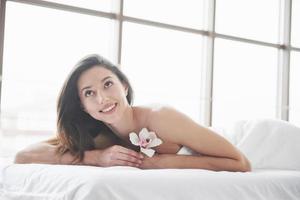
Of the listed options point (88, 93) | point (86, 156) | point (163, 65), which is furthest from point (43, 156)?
point (163, 65)

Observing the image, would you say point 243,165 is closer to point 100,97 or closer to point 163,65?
point 100,97

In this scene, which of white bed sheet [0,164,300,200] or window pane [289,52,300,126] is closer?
white bed sheet [0,164,300,200]

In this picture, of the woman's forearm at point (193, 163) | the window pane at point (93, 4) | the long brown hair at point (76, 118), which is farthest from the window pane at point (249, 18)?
the woman's forearm at point (193, 163)

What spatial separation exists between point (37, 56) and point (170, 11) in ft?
3.95

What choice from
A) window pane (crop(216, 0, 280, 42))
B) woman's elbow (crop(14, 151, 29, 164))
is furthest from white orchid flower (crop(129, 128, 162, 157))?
window pane (crop(216, 0, 280, 42))

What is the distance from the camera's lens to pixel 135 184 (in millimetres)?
1272

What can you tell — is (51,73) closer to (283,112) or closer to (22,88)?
(22,88)

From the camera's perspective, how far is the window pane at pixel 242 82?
4176 mm

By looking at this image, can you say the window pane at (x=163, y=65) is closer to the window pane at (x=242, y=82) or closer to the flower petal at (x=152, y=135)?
the window pane at (x=242, y=82)

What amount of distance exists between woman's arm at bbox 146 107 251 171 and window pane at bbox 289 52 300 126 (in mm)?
3083

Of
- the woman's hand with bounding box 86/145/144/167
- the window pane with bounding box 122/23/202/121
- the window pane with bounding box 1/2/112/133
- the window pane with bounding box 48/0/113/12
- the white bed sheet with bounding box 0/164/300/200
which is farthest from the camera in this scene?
the window pane with bounding box 122/23/202/121

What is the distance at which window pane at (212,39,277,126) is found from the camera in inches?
164

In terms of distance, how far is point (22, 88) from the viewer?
3199 millimetres

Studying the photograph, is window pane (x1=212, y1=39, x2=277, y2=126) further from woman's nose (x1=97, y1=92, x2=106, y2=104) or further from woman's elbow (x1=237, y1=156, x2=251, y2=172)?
woman's nose (x1=97, y1=92, x2=106, y2=104)
